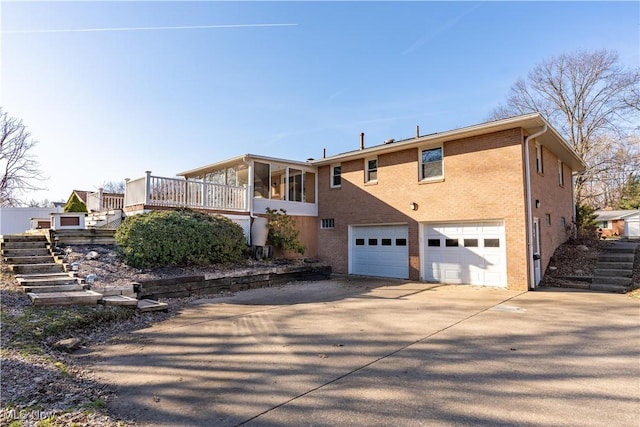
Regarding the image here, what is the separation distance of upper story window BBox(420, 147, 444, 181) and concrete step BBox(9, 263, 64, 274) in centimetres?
1143

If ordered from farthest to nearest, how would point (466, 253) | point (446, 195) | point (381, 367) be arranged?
1. point (446, 195)
2. point (466, 253)
3. point (381, 367)

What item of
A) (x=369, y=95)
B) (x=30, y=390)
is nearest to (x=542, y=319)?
(x=30, y=390)

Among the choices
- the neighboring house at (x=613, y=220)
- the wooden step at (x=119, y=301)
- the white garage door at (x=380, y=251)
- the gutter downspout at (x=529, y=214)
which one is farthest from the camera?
the neighboring house at (x=613, y=220)

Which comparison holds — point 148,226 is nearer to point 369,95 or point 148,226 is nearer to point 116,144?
point 116,144

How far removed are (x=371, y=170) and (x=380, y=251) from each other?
132 inches

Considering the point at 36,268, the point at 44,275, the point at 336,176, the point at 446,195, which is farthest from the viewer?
the point at 336,176

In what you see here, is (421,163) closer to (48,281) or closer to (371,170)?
(371,170)

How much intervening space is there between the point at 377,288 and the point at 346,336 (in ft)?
17.9

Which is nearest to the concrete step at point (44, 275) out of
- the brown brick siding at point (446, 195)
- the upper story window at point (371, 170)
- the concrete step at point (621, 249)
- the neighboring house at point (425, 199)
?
the neighboring house at point (425, 199)

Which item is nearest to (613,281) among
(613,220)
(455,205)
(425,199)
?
(455,205)

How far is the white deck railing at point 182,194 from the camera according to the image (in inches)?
464

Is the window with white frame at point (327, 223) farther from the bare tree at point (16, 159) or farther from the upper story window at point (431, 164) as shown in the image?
the bare tree at point (16, 159)

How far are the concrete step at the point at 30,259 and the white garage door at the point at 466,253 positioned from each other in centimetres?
1161

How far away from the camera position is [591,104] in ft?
81.7
